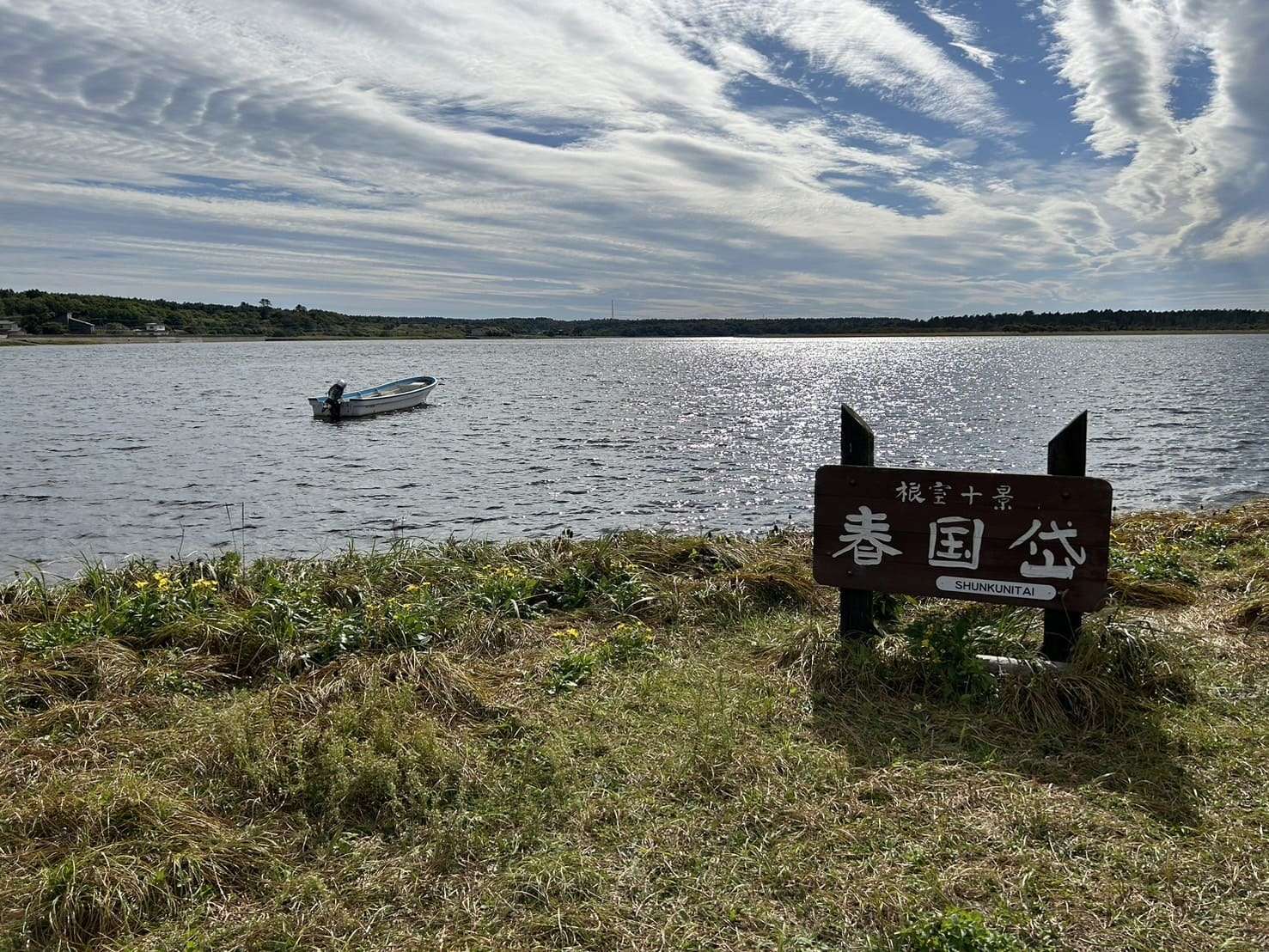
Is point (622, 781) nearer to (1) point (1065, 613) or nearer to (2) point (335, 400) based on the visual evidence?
(1) point (1065, 613)

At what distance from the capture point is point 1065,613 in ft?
15.9

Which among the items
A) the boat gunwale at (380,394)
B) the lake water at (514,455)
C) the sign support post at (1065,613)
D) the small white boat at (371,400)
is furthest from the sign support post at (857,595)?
the boat gunwale at (380,394)

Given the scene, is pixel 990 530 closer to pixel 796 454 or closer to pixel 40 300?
pixel 796 454

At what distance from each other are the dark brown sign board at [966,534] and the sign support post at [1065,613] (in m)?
0.11

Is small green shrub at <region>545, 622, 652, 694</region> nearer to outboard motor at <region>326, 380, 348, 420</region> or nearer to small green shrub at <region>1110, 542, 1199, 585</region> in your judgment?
small green shrub at <region>1110, 542, 1199, 585</region>

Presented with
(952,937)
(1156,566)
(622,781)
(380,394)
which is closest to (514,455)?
(380,394)

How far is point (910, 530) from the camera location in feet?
16.6

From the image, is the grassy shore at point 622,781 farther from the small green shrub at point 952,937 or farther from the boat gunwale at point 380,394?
the boat gunwale at point 380,394

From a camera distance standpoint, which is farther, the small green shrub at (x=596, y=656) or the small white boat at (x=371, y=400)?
the small white boat at (x=371, y=400)

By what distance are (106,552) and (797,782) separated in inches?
538

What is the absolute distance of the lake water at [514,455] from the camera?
15.5m

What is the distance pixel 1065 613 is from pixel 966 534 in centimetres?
74

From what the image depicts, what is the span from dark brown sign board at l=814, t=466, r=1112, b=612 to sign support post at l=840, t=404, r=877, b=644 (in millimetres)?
141

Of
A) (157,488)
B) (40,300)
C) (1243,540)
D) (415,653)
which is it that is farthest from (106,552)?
(40,300)
